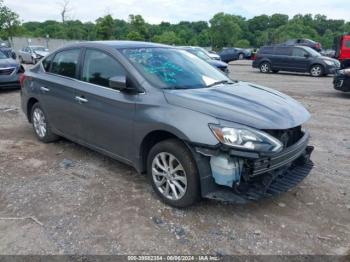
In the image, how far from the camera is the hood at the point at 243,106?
3.40m

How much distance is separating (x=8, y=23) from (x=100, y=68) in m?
44.3

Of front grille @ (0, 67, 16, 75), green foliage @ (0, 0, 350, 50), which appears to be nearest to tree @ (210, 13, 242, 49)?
green foliage @ (0, 0, 350, 50)

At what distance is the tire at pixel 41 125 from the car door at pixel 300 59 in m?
16.3

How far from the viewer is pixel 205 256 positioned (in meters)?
3.02

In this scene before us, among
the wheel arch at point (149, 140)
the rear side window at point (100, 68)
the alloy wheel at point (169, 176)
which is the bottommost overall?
the alloy wheel at point (169, 176)

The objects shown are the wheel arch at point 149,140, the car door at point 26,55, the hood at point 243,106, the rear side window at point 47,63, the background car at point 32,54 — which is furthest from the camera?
the car door at point 26,55

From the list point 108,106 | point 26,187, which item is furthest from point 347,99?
point 26,187

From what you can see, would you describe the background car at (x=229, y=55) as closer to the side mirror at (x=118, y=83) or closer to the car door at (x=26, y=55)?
the car door at (x=26, y=55)

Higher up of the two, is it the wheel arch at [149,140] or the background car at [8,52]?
the background car at [8,52]

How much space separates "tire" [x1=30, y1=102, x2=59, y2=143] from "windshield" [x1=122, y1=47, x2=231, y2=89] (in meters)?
2.14

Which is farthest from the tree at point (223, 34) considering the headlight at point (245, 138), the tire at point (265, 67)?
the headlight at point (245, 138)

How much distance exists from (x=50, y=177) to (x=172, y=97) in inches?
Answer: 79.9

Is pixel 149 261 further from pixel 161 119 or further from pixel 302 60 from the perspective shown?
pixel 302 60

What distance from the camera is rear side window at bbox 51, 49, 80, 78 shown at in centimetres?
495
